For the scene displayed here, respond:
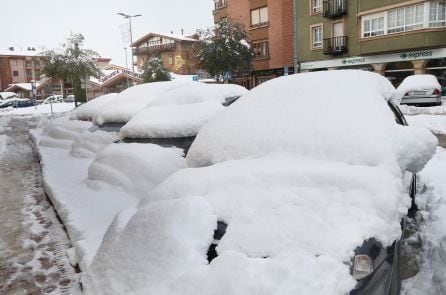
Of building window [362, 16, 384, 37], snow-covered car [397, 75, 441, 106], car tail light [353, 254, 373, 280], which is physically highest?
building window [362, 16, 384, 37]

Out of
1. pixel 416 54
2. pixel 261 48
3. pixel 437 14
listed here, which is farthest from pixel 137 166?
pixel 261 48

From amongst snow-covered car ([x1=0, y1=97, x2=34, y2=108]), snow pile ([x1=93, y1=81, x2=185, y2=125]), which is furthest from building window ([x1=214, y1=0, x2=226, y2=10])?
snow pile ([x1=93, y1=81, x2=185, y2=125])

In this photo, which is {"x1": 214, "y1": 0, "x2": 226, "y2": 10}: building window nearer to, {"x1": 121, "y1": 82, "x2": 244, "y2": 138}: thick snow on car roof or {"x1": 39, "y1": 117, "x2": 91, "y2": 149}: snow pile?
{"x1": 39, "y1": 117, "x2": 91, "y2": 149}: snow pile

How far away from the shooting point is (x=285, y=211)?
2.57 metres

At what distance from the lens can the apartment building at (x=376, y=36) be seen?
74.0 feet

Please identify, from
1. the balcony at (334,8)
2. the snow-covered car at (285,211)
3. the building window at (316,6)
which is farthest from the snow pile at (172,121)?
the building window at (316,6)

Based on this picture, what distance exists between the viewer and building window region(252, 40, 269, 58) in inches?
1329

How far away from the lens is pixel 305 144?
3203 millimetres

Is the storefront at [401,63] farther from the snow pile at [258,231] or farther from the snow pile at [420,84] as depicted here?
the snow pile at [258,231]

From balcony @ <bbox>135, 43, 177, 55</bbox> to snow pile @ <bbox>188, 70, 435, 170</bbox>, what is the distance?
5351 centimetres

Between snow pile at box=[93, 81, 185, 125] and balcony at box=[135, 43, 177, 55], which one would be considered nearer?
snow pile at box=[93, 81, 185, 125]

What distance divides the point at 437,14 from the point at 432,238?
22321 millimetres

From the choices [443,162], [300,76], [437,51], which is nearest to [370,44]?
[437,51]

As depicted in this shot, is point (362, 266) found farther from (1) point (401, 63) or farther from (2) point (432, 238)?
(1) point (401, 63)
